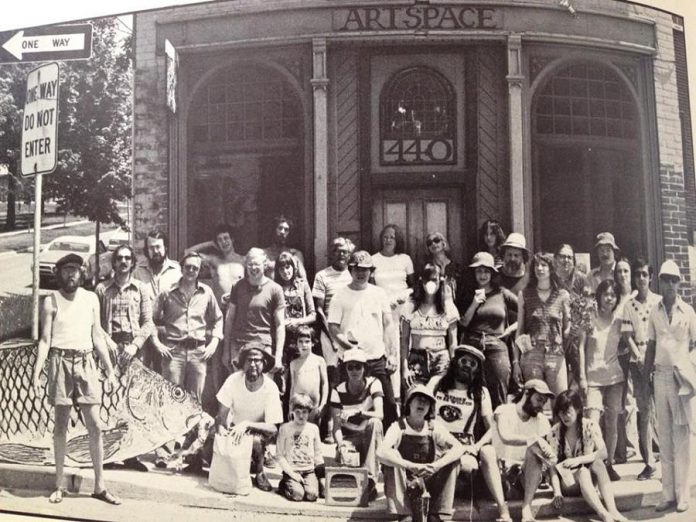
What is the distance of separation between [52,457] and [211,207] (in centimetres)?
257

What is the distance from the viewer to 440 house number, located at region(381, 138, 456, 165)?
591 centimetres

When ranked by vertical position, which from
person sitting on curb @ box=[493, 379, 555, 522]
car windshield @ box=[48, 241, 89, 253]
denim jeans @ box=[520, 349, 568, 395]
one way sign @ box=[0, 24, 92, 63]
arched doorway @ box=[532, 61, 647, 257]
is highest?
one way sign @ box=[0, 24, 92, 63]

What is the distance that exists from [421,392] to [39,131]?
4.13 meters

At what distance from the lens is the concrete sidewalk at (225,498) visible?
552 centimetres

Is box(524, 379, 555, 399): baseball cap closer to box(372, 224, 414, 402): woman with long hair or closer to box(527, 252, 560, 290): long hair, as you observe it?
box(527, 252, 560, 290): long hair

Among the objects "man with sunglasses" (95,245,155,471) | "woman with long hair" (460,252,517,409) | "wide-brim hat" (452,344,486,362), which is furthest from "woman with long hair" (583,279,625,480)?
"man with sunglasses" (95,245,155,471)

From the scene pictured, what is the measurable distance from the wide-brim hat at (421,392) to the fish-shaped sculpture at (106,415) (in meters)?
1.69

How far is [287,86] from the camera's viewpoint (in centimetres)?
610

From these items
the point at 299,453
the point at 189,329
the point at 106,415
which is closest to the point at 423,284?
the point at 299,453

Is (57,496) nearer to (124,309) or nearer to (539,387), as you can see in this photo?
(124,309)

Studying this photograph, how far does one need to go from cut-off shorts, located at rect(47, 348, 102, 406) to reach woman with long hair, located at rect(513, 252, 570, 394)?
11.4ft

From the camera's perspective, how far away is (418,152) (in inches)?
234

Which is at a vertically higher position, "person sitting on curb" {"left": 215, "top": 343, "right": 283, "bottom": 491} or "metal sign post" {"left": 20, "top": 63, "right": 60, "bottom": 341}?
"metal sign post" {"left": 20, "top": 63, "right": 60, "bottom": 341}

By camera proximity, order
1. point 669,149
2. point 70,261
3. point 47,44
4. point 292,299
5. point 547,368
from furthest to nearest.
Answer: point 47,44 < point 70,261 < point 669,149 < point 292,299 < point 547,368
